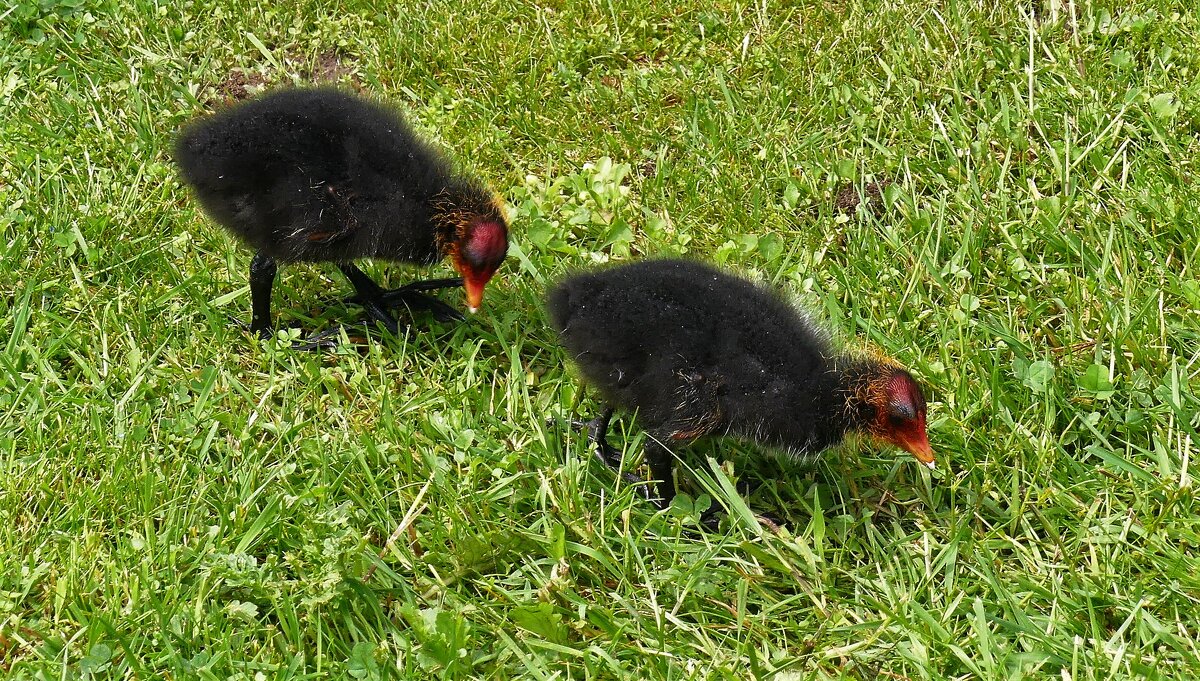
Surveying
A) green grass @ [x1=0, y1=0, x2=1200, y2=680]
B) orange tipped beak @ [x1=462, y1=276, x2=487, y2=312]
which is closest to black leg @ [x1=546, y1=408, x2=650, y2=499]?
green grass @ [x1=0, y1=0, x2=1200, y2=680]

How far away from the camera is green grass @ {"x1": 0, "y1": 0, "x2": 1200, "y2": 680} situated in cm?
349

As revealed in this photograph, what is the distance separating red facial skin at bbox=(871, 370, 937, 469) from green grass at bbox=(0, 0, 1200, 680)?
34cm

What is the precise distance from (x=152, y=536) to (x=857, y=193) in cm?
306

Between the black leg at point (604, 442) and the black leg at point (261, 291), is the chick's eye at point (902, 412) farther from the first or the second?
the black leg at point (261, 291)

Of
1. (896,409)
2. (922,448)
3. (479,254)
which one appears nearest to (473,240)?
(479,254)

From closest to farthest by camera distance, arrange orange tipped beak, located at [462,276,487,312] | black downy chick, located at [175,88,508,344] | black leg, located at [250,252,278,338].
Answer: black downy chick, located at [175,88,508,344] < orange tipped beak, located at [462,276,487,312] < black leg, located at [250,252,278,338]

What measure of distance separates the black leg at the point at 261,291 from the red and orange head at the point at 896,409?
2.24 m

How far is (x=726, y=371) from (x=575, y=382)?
2.97 ft

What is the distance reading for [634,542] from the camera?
3643mm

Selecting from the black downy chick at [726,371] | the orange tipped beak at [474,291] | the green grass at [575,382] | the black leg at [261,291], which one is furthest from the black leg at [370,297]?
the black downy chick at [726,371]

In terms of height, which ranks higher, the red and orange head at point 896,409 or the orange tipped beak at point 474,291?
the red and orange head at point 896,409

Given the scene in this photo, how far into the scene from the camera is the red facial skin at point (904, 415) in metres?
3.53

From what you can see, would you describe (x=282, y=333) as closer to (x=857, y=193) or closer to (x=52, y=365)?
(x=52, y=365)

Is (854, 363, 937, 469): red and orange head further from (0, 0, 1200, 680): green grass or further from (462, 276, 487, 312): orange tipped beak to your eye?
(462, 276, 487, 312): orange tipped beak
